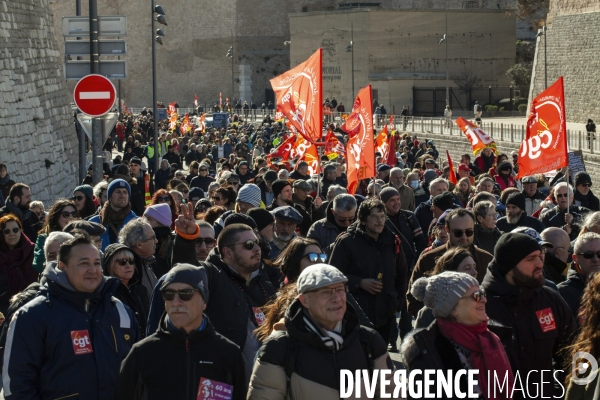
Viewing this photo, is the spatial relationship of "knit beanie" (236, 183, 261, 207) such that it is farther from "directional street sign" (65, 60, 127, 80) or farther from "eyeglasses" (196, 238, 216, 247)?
"directional street sign" (65, 60, 127, 80)

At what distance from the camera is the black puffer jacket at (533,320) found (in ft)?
18.1

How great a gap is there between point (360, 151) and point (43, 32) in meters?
11.0

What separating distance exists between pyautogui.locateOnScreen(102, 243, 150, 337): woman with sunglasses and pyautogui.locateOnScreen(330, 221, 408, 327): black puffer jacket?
6.10ft

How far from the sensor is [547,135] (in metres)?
11.0

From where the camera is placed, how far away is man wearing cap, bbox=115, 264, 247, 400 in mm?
4629

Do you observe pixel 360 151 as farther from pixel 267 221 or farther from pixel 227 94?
pixel 227 94

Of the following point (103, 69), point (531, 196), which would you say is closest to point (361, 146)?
point (531, 196)

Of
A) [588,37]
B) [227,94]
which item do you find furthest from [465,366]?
[227,94]

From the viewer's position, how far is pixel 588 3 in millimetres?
40438

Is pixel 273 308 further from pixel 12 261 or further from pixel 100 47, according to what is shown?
pixel 100 47

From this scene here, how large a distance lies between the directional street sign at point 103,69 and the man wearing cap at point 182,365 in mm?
8156

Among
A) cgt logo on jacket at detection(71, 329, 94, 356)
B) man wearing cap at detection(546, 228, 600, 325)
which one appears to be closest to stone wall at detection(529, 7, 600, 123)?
man wearing cap at detection(546, 228, 600, 325)

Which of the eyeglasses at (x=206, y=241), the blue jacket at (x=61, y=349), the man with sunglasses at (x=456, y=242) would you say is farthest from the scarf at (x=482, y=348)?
the eyeglasses at (x=206, y=241)

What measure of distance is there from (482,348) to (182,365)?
127cm
